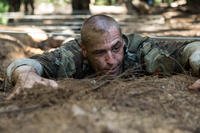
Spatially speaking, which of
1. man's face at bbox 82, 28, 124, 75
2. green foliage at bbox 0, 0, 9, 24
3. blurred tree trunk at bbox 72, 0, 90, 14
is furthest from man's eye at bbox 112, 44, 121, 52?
blurred tree trunk at bbox 72, 0, 90, 14

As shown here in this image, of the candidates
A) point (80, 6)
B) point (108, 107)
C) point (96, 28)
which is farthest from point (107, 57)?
point (80, 6)

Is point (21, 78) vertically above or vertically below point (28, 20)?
above

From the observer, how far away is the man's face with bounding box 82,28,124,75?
534 centimetres

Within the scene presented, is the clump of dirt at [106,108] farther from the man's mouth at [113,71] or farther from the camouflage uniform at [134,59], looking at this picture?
the camouflage uniform at [134,59]

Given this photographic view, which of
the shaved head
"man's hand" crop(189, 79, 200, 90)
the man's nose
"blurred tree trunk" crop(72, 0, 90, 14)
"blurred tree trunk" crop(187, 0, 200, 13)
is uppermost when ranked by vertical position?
the shaved head

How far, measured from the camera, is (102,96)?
4.13 m

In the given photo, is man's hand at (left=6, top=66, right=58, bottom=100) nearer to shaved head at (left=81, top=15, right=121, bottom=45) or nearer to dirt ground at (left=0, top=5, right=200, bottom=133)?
dirt ground at (left=0, top=5, right=200, bottom=133)

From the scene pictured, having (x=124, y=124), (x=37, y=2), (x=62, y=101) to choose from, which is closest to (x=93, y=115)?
(x=124, y=124)

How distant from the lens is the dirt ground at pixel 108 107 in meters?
3.34

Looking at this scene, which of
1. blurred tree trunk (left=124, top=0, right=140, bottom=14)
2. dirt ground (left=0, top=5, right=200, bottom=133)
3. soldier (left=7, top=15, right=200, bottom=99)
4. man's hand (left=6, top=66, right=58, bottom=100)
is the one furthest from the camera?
blurred tree trunk (left=124, top=0, right=140, bottom=14)

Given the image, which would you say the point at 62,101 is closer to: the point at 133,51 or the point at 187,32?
the point at 133,51

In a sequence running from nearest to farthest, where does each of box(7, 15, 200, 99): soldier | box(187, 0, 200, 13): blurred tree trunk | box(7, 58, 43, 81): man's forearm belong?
box(7, 58, 43, 81): man's forearm
box(7, 15, 200, 99): soldier
box(187, 0, 200, 13): blurred tree trunk

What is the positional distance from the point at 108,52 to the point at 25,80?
3.07 feet

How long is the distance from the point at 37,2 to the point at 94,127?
26679 millimetres
